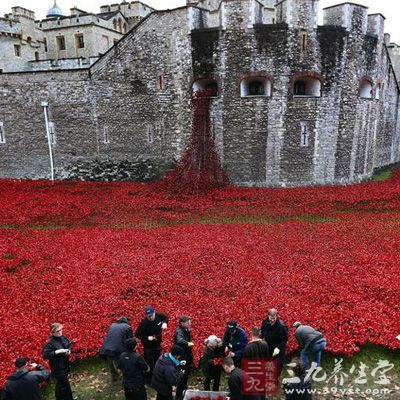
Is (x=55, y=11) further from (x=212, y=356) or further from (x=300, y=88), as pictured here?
(x=212, y=356)

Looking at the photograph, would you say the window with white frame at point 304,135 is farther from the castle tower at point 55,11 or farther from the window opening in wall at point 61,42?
the castle tower at point 55,11

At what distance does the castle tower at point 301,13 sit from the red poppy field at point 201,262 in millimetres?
9701

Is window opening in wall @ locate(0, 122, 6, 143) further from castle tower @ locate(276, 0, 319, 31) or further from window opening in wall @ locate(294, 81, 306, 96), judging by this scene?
window opening in wall @ locate(294, 81, 306, 96)

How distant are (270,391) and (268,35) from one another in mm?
20078

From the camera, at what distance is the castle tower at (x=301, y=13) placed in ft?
70.3

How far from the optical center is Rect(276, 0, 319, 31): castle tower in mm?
21422

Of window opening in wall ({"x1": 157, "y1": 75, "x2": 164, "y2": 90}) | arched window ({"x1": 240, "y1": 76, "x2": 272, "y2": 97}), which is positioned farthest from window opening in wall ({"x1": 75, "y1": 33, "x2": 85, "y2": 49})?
arched window ({"x1": 240, "y1": 76, "x2": 272, "y2": 97})

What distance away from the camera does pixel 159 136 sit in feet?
81.1

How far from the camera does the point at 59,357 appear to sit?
22.4 feet

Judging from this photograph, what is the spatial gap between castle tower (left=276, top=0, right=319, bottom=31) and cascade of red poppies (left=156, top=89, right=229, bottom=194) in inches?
245

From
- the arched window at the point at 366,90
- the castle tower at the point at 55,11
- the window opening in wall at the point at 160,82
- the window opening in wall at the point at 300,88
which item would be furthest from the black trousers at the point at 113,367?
the castle tower at the point at 55,11

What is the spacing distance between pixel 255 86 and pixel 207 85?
3.08m

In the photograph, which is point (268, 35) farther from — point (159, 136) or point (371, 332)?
point (371, 332)

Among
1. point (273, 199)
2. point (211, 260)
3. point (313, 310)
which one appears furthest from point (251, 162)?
point (313, 310)
